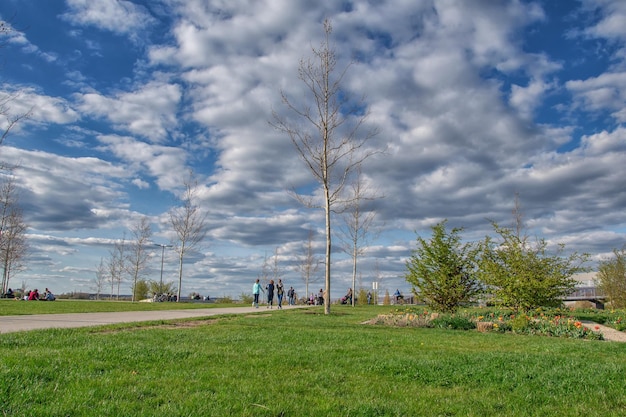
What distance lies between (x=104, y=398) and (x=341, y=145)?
17.9 metres

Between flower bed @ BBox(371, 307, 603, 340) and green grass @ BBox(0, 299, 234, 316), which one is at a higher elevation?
green grass @ BBox(0, 299, 234, 316)

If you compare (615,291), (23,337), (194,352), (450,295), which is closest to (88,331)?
(23,337)

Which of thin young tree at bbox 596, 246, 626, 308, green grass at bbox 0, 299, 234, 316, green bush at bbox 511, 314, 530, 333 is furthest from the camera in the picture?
thin young tree at bbox 596, 246, 626, 308

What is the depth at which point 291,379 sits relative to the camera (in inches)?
220

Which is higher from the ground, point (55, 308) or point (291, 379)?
point (55, 308)

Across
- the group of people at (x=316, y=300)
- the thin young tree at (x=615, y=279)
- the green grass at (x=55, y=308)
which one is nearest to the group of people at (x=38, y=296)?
the green grass at (x=55, y=308)

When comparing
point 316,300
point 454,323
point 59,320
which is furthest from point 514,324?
point 316,300

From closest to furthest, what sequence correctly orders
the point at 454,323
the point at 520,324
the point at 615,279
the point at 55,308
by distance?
the point at 520,324, the point at 454,323, the point at 55,308, the point at 615,279

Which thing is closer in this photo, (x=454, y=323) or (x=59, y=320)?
(x=59, y=320)

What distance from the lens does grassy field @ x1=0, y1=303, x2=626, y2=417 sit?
14.3 ft

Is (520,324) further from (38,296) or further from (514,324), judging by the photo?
(38,296)

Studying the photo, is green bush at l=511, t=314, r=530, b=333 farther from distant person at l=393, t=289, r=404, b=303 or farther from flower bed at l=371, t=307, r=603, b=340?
distant person at l=393, t=289, r=404, b=303

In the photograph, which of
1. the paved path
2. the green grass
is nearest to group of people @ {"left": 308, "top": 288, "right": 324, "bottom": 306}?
the green grass

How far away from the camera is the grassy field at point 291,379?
4.37m
